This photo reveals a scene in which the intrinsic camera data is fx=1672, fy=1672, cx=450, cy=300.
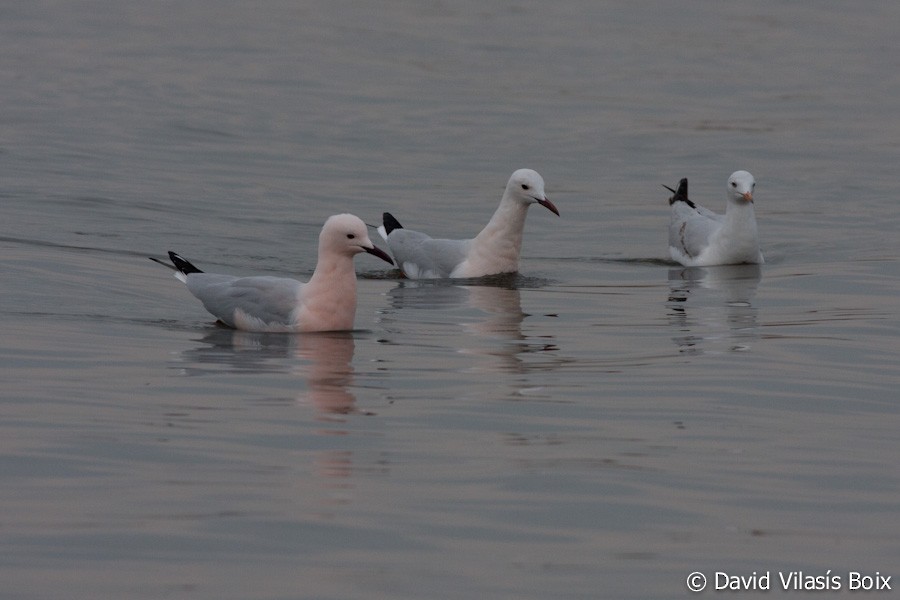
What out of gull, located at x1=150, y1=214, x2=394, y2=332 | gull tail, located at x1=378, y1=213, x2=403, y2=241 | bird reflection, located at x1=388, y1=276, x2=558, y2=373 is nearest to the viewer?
bird reflection, located at x1=388, y1=276, x2=558, y2=373

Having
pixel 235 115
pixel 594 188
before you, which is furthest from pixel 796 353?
pixel 235 115

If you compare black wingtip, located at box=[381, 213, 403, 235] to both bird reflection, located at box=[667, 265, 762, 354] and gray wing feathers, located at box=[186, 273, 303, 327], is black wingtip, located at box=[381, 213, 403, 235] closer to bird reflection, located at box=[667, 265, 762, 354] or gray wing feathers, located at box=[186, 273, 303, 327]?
bird reflection, located at box=[667, 265, 762, 354]

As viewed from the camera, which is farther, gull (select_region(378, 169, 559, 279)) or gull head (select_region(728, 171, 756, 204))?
gull head (select_region(728, 171, 756, 204))

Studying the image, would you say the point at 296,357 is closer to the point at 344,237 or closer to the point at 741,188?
the point at 344,237

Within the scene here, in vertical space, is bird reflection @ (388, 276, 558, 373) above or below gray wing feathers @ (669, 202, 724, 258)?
below

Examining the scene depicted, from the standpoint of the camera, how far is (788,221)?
19.5 m

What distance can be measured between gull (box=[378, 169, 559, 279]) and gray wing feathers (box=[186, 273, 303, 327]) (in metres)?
3.50

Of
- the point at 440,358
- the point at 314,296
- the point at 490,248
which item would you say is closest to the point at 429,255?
the point at 490,248

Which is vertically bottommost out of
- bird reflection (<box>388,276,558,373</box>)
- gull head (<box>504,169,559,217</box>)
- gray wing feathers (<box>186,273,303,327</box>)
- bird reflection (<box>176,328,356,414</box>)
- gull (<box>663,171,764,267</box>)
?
bird reflection (<box>176,328,356,414</box>)

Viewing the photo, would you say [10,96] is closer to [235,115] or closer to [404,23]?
[235,115]

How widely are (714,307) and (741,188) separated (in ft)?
11.2

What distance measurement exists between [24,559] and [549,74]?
1056 inches

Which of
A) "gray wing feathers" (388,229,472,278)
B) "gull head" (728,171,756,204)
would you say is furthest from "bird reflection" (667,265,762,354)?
"gray wing feathers" (388,229,472,278)

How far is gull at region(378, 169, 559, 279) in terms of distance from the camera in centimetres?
1520
